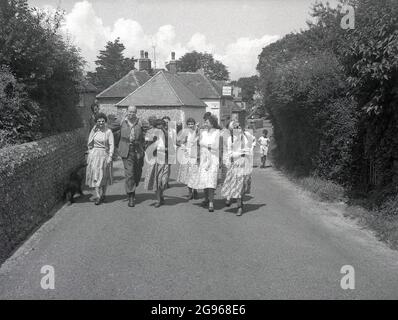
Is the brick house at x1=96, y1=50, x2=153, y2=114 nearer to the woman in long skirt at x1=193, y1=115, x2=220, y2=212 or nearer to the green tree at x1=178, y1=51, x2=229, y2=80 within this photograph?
the woman in long skirt at x1=193, y1=115, x2=220, y2=212

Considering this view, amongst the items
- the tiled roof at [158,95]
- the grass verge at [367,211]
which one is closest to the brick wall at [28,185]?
the grass verge at [367,211]

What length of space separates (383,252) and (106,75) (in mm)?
90952

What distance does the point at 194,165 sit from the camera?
10.9m

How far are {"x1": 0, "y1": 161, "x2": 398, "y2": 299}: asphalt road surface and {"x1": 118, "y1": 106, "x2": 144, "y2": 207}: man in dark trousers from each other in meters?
0.49

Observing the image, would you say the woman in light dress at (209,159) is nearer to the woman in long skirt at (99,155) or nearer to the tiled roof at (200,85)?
the woman in long skirt at (99,155)

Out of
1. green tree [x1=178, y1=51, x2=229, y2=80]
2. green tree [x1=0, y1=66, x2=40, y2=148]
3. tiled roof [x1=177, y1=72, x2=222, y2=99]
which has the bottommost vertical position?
green tree [x1=0, y1=66, x2=40, y2=148]

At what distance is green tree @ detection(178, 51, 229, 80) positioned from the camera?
100812mm

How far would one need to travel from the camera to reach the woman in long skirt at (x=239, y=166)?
33.9 feet

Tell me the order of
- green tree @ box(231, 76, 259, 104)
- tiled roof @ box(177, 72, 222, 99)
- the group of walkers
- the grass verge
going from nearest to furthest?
the grass verge, the group of walkers, tiled roof @ box(177, 72, 222, 99), green tree @ box(231, 76, 259, 104)

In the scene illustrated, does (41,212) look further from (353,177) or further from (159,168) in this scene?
(353,177)

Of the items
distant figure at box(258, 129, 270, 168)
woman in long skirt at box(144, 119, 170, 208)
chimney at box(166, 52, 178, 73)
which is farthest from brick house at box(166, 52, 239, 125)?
woman in long skirt at box(144, 119, 170, 208)

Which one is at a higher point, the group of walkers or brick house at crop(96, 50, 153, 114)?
brick house at crop(96, 50, 153, 114)

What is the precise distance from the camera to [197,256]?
7.20 metres
